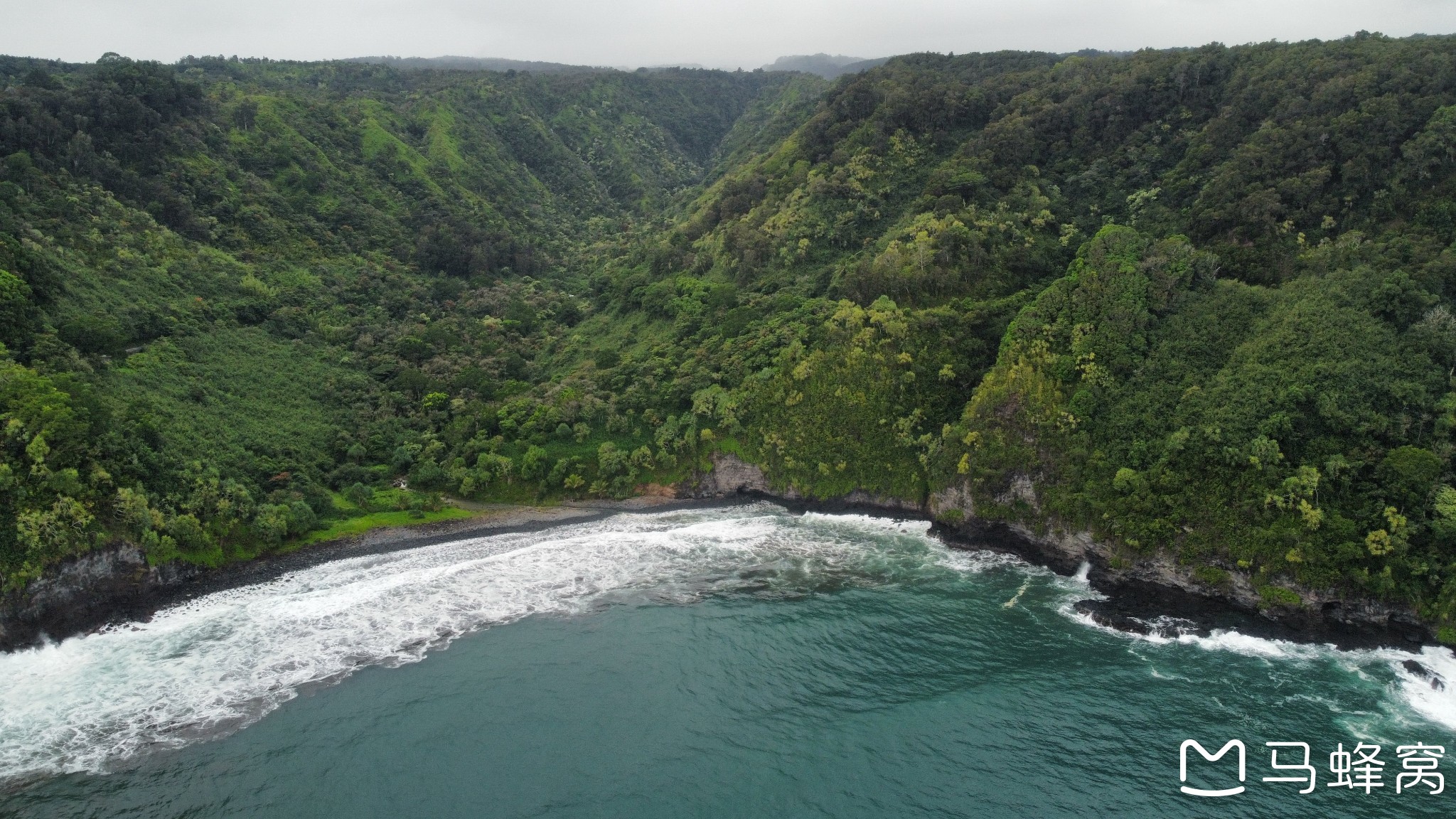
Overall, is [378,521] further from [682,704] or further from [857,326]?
[857,326]

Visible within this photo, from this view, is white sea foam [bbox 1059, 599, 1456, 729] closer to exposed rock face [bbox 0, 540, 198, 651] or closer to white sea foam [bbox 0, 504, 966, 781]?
white sea foam [bbox 0, 504, 966, 781]

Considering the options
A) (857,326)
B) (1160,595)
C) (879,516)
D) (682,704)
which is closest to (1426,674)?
(1160,595)

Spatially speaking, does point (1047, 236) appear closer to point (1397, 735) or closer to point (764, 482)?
point (764, 482)

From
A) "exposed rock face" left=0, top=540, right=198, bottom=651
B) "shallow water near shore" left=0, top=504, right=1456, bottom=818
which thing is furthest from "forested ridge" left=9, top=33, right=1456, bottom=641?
"shallow water near shore" left=0, top=504, right=1456, bottom=818

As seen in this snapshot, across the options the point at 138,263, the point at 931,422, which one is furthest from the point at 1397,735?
the point at 138,263

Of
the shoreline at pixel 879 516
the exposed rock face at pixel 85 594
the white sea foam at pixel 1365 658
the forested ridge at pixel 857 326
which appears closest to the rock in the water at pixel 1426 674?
the white sea foam at pixel 1365 658

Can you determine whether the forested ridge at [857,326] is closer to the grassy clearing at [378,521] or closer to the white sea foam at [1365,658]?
the grassy clearing at [378,521]

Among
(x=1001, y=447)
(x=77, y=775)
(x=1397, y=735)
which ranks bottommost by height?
(x=1397, y=735)
